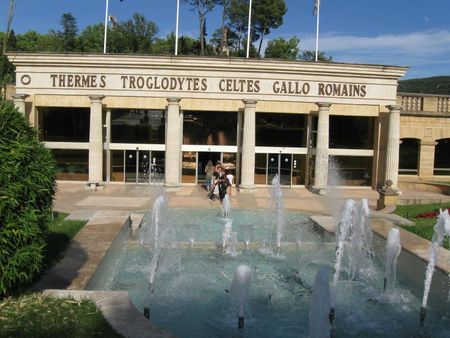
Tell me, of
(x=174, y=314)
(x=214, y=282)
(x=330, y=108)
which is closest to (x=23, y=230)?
(x=174, y=314)

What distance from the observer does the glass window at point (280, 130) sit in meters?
30.5

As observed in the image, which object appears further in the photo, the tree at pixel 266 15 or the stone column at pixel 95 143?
the tree at pixel 266 15

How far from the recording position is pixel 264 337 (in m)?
7.96

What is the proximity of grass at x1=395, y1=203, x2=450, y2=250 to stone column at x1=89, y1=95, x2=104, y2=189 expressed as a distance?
1660 centimetres

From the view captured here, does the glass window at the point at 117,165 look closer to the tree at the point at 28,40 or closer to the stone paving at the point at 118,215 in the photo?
the stone paving at the point at 118,215

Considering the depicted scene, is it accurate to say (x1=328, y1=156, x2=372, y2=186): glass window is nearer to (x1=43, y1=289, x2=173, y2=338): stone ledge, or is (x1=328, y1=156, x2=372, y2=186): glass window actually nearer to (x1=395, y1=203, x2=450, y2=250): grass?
(x1=395, y1=203, x2=450, y2=250): grass

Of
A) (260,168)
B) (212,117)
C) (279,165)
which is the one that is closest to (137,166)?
(212,117)

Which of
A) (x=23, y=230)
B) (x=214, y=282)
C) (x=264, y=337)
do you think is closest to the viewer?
(x=23, y=230)

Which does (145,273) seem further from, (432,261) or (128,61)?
(128,61)

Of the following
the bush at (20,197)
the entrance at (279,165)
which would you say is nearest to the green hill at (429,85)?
the entrance at (279,165)

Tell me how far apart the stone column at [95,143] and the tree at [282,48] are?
43.2 meters

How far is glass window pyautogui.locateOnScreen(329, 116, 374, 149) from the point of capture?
30.6m

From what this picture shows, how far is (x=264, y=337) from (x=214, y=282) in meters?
2.86

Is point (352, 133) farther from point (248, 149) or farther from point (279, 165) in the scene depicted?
point (248, 149)
